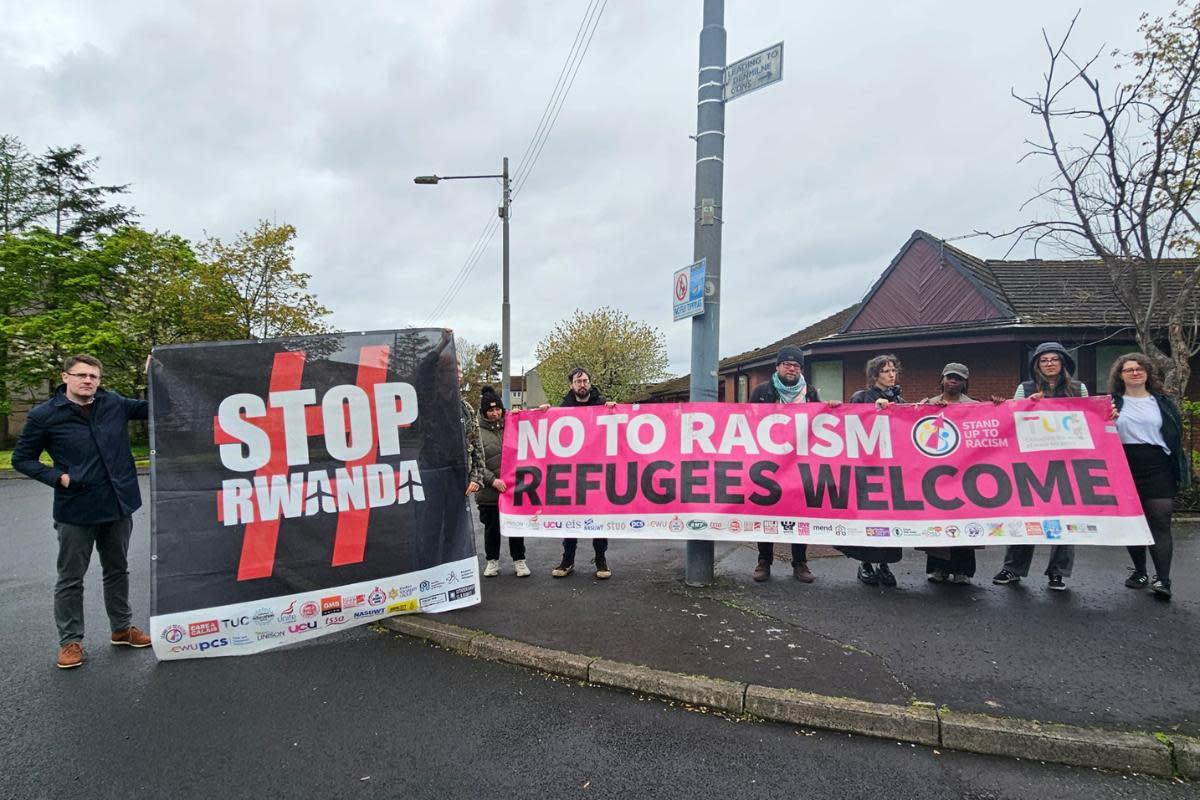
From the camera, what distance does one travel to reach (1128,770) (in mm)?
2633

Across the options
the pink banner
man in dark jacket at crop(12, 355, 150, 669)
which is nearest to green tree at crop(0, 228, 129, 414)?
man in dark jacket at crop(12, 355, 150, 669)

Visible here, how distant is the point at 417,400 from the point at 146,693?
7.68ft

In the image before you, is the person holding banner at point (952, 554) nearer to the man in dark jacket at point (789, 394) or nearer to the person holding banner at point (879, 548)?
the person holding banner at point (879, 548)

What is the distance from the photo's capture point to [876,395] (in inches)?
202

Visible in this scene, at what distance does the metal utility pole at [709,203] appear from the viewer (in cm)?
502

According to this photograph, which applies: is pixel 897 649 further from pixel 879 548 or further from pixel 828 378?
pixel 828 378

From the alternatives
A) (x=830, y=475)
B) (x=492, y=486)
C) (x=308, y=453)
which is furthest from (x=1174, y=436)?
(x=308, y=453)

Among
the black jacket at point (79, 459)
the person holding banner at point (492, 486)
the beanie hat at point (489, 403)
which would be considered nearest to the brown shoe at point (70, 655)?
the black jacket at point (79, 459)

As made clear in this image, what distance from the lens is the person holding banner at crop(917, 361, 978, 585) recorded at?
16.1 feet

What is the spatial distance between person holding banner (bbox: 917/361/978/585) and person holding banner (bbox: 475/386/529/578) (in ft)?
11.7

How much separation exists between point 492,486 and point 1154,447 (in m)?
5.32

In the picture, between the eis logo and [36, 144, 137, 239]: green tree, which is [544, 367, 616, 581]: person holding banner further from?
[36, 144, 137, 239]: green tree

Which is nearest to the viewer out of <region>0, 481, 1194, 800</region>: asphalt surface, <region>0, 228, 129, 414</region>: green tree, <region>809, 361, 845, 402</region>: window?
<region>0, 481, 1194, 800</region>: asphalt surface

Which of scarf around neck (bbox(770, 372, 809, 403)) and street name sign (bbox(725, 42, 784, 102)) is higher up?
street name sign (bbox(725, 42, 784, 102))
